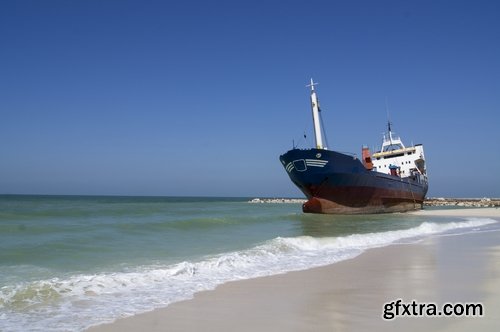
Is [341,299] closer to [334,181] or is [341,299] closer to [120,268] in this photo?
[120,268]

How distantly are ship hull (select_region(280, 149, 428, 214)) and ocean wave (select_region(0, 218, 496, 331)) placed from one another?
54.8ft

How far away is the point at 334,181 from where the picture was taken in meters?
26.6

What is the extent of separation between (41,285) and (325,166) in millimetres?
21795

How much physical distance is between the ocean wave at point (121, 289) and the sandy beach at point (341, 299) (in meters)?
0.40

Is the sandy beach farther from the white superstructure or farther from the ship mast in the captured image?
the white superstructure

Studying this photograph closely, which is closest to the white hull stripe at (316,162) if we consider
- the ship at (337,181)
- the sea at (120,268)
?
the ship at (337,181)

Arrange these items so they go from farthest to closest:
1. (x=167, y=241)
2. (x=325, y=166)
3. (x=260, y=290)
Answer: (x=325, y=166) < (x=167, y=241) < (x=260, y=290)

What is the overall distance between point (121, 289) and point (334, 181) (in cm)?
2192

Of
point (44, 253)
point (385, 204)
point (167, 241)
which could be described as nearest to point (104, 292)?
point (44, 253)

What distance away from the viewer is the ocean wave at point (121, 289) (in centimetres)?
455

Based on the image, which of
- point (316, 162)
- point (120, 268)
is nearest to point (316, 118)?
point (316, 162)

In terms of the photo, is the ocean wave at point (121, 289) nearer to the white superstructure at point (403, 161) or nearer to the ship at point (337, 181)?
the ship at point (337, 181)

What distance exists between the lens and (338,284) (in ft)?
20.2

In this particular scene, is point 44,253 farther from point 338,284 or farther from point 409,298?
point 409,298
